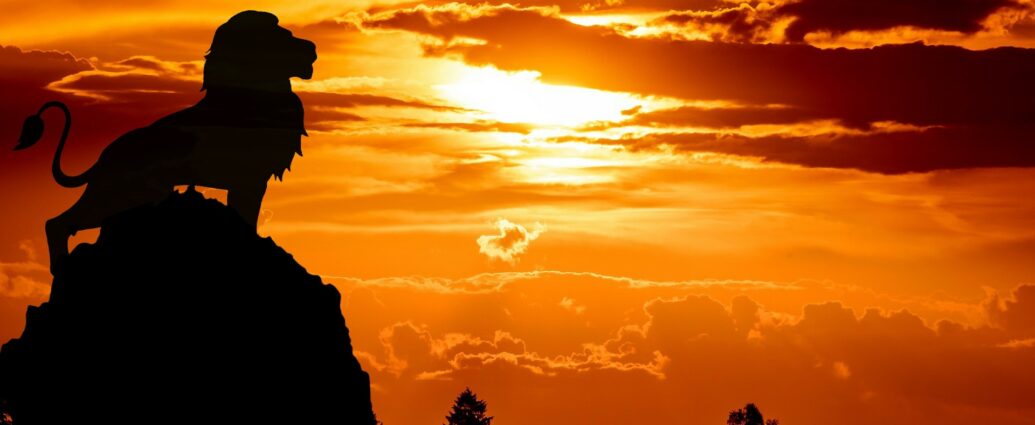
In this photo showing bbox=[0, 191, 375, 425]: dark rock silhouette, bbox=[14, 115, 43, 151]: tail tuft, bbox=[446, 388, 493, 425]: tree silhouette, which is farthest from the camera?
bbox=[446, 388, 493, 425]: tree silhouette

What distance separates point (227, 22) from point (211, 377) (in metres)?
7.81

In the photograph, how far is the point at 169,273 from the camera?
3353 centimetres

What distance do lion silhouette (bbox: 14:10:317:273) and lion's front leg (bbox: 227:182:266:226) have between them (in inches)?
0.8

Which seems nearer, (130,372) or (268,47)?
(130,372)

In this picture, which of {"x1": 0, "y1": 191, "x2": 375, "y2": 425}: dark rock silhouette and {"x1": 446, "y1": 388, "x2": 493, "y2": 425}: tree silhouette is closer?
{"x1": 0, "y1": 191, "x2": 375, "y2": 425}: dark rock silhouette

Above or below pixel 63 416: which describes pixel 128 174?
above

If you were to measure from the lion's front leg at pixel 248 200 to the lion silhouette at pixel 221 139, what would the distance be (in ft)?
0.07

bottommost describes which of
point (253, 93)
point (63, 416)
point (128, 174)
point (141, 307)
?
point (63, 416)

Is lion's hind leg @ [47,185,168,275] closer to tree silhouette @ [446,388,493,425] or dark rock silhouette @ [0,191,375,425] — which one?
dark rock silhouette @ [0,191,375,425]

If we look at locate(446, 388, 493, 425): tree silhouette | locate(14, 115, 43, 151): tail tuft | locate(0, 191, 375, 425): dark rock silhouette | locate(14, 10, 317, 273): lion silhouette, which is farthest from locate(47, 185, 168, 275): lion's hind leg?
locate(446, 388, 493, 425): tree silhouette

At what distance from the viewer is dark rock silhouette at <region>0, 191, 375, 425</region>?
32500 millimetres

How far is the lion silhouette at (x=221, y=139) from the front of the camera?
112 ft

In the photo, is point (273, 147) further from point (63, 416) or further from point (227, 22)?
point (63, 416)

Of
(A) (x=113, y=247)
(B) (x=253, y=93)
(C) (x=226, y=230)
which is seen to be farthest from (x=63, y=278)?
(B) (x=253, y=93)
